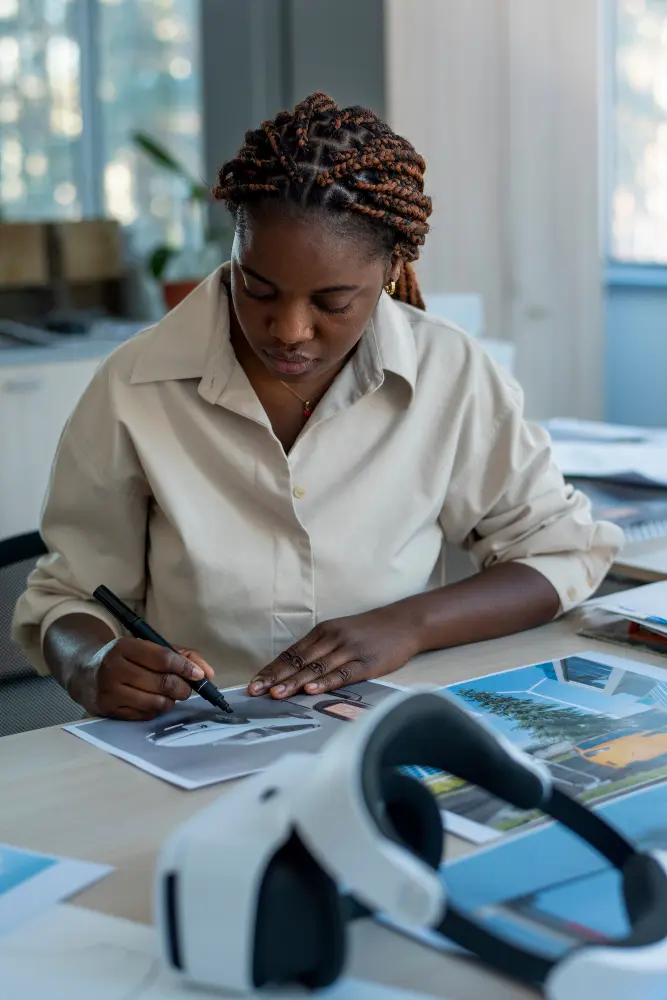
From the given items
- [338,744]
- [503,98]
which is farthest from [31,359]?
[338,744]

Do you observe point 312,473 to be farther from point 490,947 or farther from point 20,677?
point 490,947

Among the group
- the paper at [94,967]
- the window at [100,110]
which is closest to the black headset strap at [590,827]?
the paper at [94,967]

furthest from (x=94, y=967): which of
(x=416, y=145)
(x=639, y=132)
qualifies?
(x=639, y=132)

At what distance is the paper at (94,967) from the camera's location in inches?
25.7

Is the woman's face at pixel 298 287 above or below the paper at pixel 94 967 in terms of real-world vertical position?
above

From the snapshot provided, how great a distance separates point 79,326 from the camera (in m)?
3.81

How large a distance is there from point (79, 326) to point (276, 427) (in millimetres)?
2602

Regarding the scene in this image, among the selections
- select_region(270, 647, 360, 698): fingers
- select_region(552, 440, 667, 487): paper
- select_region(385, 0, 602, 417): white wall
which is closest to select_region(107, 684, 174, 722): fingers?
select_region(270, 647, 360, 698): fingers

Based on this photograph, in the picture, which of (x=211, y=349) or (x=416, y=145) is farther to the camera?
(x=416, y=145)

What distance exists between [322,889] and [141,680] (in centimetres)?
48

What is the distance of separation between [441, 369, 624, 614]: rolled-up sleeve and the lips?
11.4 inches

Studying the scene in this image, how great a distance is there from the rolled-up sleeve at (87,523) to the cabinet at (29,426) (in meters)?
1.62

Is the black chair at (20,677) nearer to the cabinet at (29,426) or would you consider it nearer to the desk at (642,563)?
the desk at (642,563)

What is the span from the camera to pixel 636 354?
14.1ft
